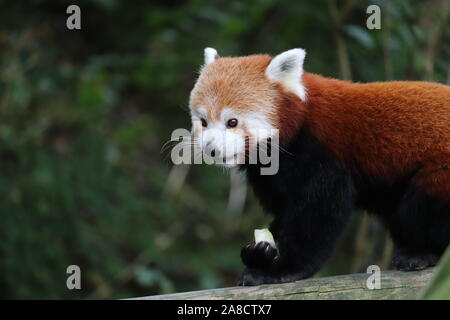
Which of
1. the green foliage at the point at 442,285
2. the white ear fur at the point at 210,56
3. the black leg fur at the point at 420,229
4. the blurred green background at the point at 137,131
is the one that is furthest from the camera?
the blurred green background at the point at 137,131

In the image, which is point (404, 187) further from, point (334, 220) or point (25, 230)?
point (25, 230)

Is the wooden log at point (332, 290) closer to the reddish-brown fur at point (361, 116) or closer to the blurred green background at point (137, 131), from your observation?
the reddish-brown fur at point (361, 116)

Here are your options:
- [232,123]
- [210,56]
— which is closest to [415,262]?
[232,123]

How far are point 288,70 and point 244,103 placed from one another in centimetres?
31

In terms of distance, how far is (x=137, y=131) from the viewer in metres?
7.09

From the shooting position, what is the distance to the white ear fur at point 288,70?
11.4ft

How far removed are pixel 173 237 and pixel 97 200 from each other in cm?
141

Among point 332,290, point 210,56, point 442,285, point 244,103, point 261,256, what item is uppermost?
point 210,56

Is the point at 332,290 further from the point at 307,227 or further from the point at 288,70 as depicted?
the point at 288,70

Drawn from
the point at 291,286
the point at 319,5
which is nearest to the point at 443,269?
the point at 291,286

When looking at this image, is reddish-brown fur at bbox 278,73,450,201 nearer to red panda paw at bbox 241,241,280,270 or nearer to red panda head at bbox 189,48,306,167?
red panda head at bbox 189,48,306,167

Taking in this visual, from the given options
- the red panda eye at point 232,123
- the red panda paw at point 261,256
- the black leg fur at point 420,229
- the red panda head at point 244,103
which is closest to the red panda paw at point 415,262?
the black leg fur at point 420,229

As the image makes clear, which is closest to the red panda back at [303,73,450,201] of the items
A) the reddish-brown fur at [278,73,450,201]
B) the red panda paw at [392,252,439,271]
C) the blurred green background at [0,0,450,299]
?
the reddish-brown fur at [278,73,450,201]

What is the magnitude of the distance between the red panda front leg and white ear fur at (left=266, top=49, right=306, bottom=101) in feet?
1.34
